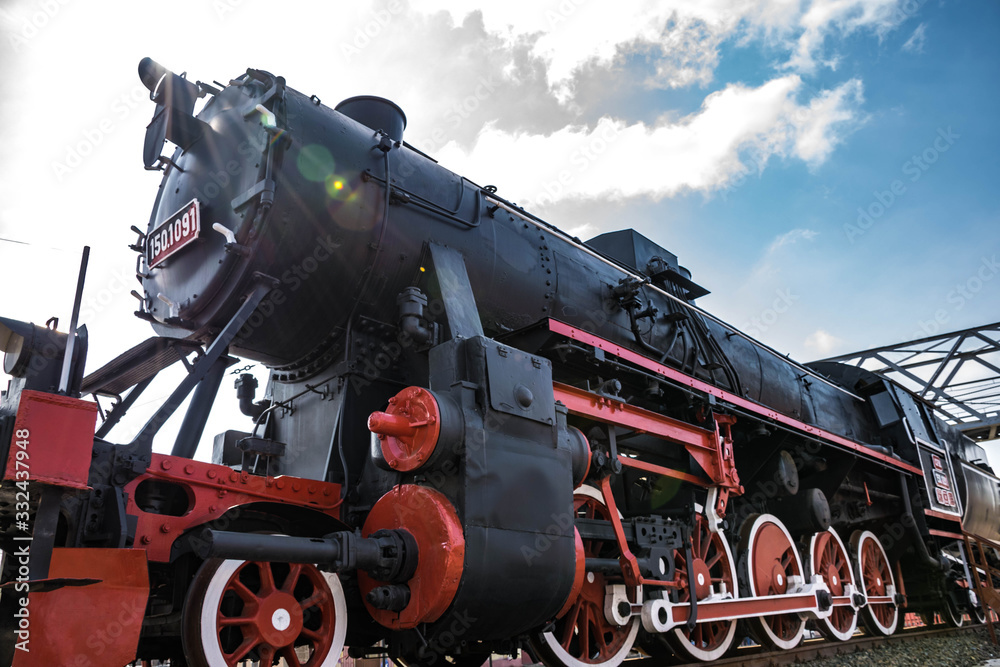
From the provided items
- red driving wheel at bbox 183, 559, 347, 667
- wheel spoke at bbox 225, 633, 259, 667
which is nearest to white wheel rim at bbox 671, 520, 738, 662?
red driving wheel at bbox 183, 559, 347, 667

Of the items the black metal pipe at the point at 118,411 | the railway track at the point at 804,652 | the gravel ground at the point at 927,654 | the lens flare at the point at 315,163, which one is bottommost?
the gravel ground at the point at 927,654

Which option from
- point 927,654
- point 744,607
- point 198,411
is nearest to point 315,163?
point 198,411

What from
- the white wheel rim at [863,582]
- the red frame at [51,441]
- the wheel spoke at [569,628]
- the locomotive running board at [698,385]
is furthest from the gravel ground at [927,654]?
the red frame at [51,441]

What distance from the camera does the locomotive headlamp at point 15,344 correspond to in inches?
115

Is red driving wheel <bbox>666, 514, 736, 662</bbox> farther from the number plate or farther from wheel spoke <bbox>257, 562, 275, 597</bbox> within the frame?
the number plate

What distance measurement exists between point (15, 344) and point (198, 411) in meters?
0.92

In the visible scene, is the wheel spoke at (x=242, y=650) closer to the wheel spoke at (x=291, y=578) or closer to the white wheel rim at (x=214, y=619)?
the white wheel rim at (x=214, y=619)

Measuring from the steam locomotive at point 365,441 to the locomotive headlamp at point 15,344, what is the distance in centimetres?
1

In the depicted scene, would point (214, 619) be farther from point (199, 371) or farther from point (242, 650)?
point (199, 371)

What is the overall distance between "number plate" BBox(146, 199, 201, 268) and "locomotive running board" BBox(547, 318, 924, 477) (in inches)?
85.1

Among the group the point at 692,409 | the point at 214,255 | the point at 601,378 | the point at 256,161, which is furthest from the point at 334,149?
the point at 692,409

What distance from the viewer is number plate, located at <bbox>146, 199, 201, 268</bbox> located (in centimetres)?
399

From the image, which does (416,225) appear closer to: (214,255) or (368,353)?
(368,353)

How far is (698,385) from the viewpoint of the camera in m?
5.49
